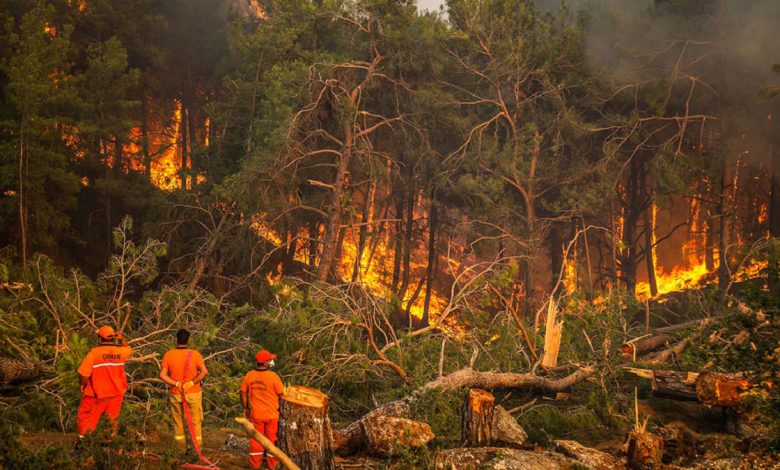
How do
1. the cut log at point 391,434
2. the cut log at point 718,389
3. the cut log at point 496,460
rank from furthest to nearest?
the cut log at point 718,389, the cut log at point 391,434, the cut log at point 496,460

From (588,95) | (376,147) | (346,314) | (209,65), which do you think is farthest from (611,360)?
(209,65)

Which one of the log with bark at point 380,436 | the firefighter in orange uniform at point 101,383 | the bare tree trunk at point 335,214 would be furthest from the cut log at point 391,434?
the bare tree trunk at point 335,214

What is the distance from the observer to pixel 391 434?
727 cm

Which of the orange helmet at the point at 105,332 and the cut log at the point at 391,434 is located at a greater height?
the orange helmet at the point at 105,332

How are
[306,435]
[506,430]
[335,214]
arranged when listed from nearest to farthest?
[306,435], [506,430], [335,214]

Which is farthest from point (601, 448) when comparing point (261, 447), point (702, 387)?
point (261, 447)

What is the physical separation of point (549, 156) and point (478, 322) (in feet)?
34.8

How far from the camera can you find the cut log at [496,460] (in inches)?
243

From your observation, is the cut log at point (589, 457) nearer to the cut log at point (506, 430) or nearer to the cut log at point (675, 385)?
the cut log at point (506, 430)

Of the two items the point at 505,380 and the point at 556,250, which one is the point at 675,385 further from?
the point at 556,250

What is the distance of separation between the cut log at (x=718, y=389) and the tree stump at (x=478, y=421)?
324 centimetres

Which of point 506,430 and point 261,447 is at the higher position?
point 261,447

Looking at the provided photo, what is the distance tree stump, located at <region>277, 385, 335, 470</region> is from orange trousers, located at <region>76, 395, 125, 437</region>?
2031 mm

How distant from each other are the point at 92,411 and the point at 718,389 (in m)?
7.68
